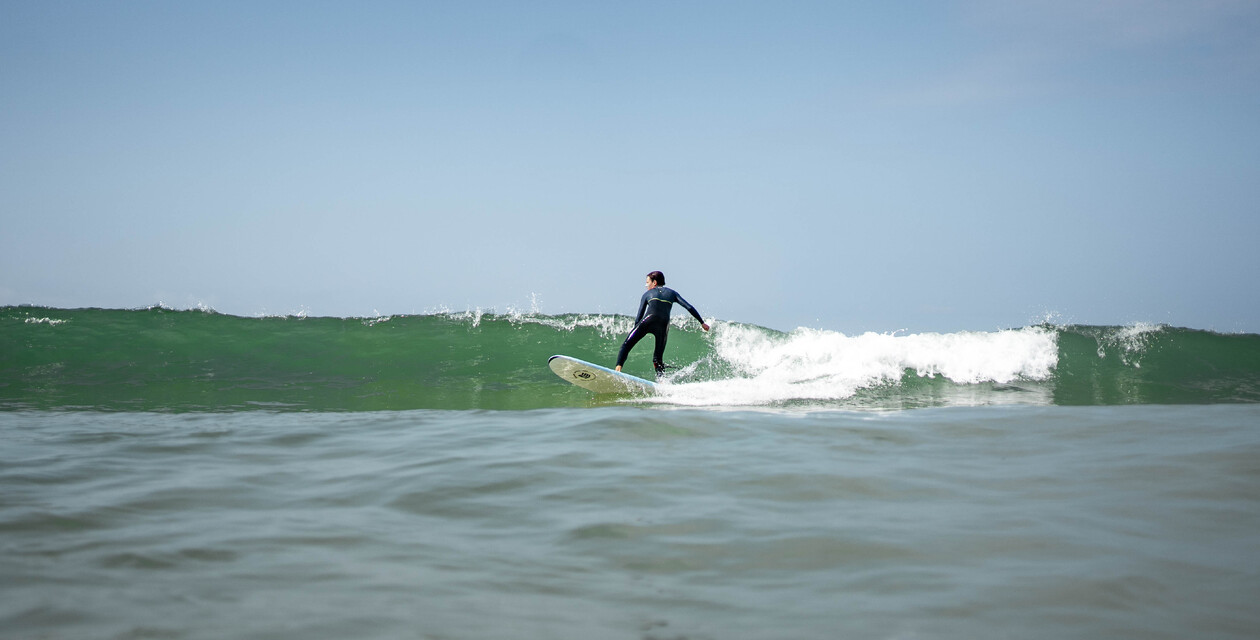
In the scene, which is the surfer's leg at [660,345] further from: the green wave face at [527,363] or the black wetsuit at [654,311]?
the green wave face at [527,363]

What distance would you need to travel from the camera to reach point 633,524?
3082 mm

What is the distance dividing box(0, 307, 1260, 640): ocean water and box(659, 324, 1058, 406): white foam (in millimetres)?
4472

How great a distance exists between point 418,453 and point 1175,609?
3734 mm

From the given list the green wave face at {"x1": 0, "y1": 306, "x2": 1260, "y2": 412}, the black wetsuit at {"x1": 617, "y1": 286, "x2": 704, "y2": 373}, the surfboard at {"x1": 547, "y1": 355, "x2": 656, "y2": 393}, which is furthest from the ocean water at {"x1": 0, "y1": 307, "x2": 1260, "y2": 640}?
the black wetsuit at {"x1": 617, "y1": 286, "x2": 704, "y2": 373}

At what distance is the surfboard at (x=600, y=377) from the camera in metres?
9.61

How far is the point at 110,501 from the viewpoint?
338 cm

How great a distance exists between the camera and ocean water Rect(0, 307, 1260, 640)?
2.15 metres

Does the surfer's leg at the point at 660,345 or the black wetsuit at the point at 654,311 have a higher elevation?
the black wetsuit at the point at 654,311

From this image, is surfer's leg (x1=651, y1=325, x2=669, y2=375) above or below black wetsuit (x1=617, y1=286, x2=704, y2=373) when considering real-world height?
below

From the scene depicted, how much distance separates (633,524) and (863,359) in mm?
11035

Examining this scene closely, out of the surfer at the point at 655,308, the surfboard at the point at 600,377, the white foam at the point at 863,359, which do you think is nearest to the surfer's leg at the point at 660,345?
the surfer at the point at 655,308

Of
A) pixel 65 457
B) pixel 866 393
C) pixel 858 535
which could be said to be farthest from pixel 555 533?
pixel 866 393

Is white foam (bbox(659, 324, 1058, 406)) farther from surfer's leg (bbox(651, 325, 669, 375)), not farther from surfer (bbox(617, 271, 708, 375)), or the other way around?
surfer (bbox(617, 271, 708, 375))

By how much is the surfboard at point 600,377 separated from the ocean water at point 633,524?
3022mm
